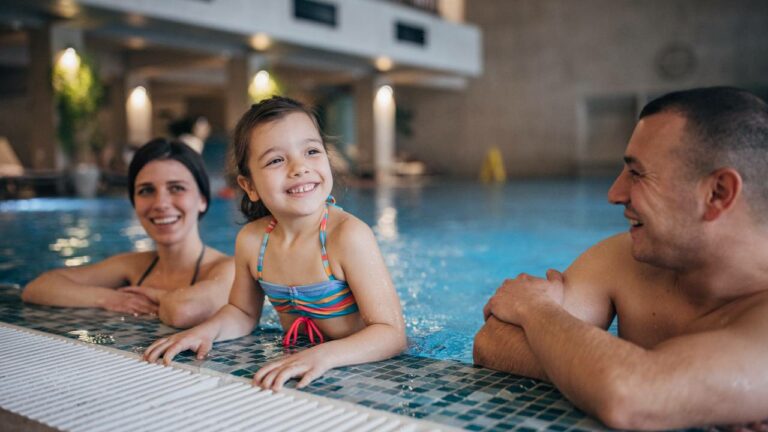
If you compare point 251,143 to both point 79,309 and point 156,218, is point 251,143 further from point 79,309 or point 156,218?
point 79,309

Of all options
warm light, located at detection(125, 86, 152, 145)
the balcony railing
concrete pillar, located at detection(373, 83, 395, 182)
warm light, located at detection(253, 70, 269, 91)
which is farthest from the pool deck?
concrete pillar, located at detection(373, 83, 395, 182)

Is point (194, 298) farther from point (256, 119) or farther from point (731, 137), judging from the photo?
point (731, 137)

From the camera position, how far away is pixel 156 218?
294 centimetres

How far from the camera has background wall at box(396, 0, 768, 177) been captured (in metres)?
20.1

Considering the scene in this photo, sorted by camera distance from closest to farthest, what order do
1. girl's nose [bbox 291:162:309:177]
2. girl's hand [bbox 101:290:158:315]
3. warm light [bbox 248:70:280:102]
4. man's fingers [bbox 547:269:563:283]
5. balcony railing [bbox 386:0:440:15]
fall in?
man's fingers [bbox 547:269:563:283], girl's nose [bbox 291:162:309:177], girl's hand [bbox 101:290:158:315], warm light [bbox 248:70:280:102], balcony railing [bbox 386:0:440:15]

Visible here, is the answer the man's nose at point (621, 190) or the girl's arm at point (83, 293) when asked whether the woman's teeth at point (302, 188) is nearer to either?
the man's nose at point (621, 190)

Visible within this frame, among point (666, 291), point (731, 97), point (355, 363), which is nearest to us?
point (731, 97)

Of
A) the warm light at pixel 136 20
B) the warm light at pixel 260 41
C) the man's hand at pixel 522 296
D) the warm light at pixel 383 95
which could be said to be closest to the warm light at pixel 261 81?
the warm light at pixel 260 41

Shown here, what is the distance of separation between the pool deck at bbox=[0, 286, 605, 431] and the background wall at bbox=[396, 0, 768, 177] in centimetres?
2115

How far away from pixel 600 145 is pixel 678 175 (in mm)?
22584

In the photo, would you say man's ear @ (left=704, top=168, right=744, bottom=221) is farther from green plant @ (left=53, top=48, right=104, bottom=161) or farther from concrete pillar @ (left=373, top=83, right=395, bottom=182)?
concrete pillar @ (left=373, top=83, right=395, bottom=182)

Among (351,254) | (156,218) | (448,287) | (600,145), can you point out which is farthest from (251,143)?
(600,145)

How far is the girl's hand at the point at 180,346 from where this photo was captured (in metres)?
1.95

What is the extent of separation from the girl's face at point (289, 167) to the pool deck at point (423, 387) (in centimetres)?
48
